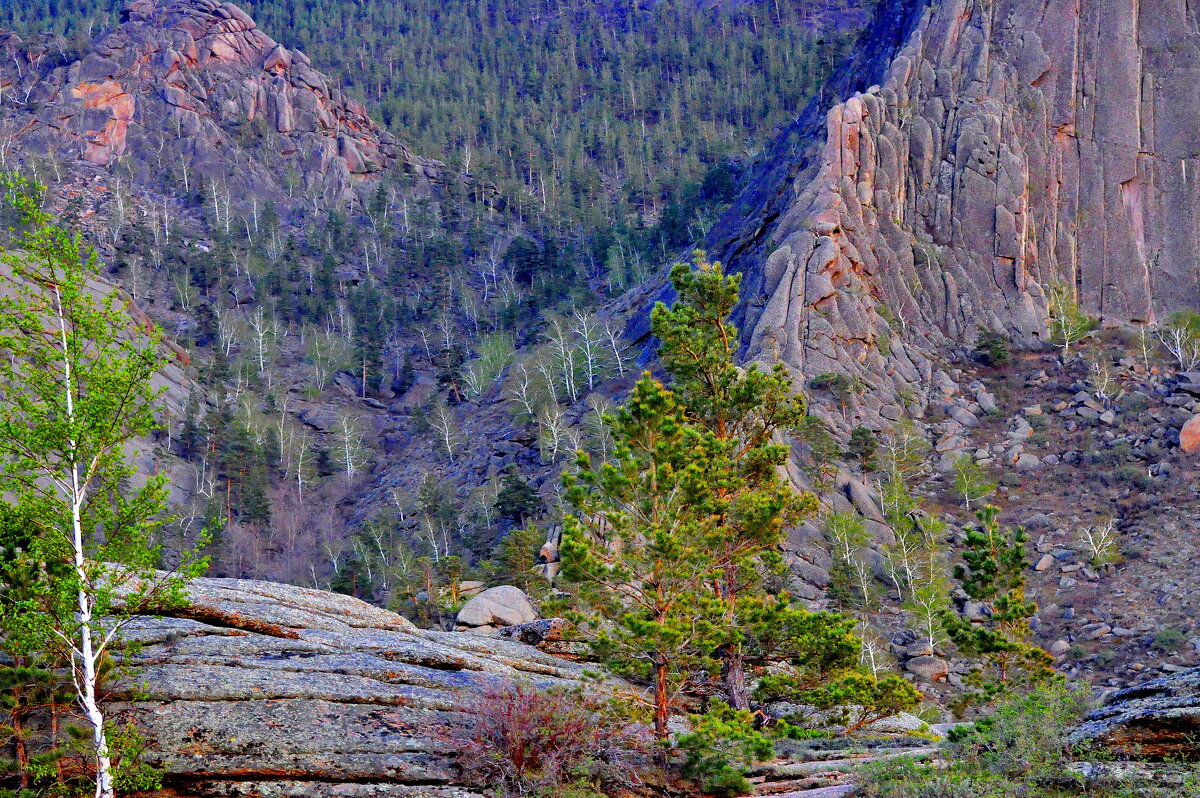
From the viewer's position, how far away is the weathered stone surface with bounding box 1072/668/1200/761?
1342 cm

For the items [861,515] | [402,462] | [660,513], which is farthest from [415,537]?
[660,513]

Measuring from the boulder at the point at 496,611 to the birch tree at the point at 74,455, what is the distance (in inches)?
627

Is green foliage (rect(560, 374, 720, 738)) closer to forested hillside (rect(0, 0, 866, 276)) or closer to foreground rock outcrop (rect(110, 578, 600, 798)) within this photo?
foreground rock outcrop (rect(110, 578, 600, 798))

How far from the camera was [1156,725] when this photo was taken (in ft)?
45.1

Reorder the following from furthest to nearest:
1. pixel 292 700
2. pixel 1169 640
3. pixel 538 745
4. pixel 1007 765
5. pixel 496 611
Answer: pixel 1169 640
pixel 496 611
pixel 292 700
pixel 538 745
pixel 1007 765

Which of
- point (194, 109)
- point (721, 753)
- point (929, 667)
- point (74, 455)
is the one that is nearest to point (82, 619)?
point (74, 455)

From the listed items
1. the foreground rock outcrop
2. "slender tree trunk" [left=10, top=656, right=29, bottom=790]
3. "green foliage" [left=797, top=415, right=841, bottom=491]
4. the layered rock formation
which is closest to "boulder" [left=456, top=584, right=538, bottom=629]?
the foreground rock outcrop

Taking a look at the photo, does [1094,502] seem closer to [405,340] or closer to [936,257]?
[936,257]

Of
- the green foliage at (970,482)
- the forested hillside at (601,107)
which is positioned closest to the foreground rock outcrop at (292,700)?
the green foliage at (970,482)

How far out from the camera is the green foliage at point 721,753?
1766 centimetres

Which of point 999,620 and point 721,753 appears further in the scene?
point 999,620

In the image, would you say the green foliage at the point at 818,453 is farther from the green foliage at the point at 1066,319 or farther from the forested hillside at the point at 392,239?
the green foliage at the point at 1066,319

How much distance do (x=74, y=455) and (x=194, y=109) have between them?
150 metres

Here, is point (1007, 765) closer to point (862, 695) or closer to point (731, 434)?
point (862, 695)
